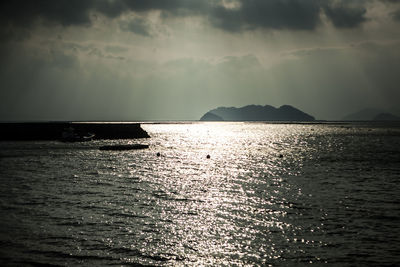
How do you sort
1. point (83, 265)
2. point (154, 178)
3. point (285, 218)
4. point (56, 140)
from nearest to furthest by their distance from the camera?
point (83, 265)
point (285, 218)
point (154, 178)
point (56, 140)

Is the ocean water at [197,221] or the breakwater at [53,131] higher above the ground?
the breakwater at [53,131]

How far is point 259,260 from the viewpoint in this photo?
15.9 m

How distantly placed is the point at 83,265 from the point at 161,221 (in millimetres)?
8028

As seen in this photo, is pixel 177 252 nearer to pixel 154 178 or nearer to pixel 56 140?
pixel 154 178

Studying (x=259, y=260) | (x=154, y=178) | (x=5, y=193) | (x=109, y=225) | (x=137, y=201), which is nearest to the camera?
(x=259, y=260)

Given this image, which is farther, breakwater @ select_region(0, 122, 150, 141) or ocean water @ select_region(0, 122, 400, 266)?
breakwater @ select_region(0, 122, 150, 141)

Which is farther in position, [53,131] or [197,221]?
[53,131]

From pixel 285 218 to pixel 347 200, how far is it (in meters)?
9.02

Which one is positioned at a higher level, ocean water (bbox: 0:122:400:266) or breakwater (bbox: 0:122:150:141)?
breakwater (bbox: 0:122:150:141)

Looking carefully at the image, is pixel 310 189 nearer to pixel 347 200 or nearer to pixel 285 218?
pixel 347 200

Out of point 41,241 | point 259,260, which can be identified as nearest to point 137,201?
point 41,241

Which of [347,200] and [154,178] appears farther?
[154,178]

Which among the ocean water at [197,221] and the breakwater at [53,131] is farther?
the breakwater at [53,131]

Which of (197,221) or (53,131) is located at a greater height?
(53,131)
